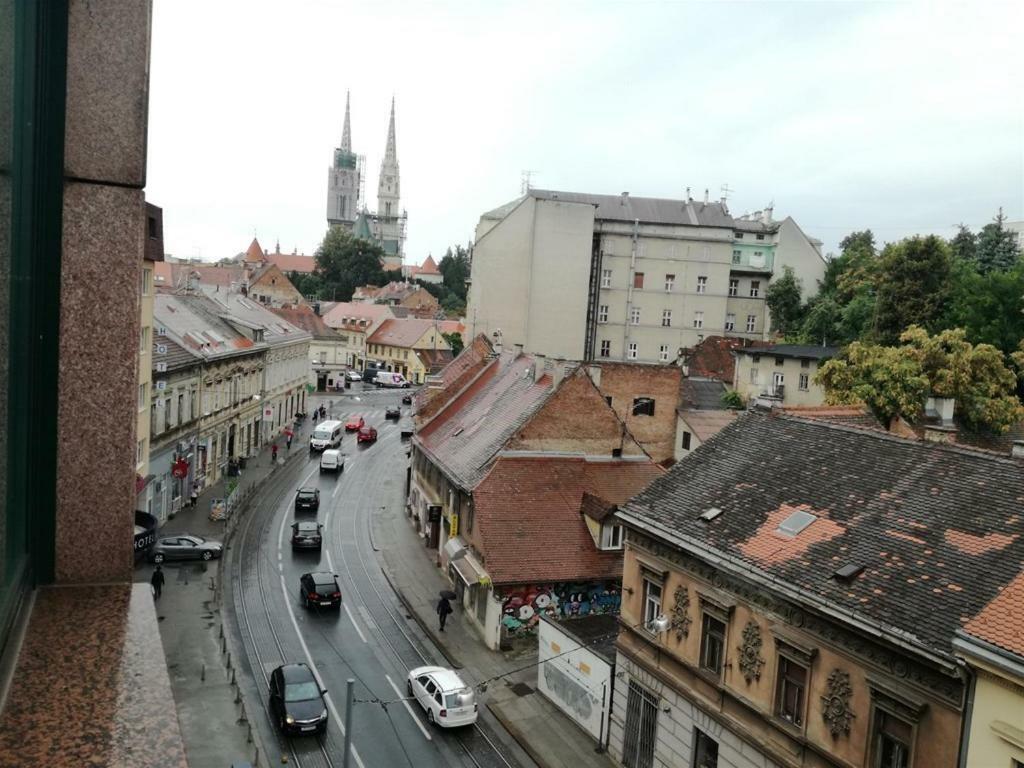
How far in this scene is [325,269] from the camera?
463 ft

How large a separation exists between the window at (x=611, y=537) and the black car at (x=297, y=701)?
34.6 feet

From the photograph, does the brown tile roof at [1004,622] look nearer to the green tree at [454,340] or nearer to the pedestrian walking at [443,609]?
the pedestrian walking at [443,609]

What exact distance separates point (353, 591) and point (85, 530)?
2698cm

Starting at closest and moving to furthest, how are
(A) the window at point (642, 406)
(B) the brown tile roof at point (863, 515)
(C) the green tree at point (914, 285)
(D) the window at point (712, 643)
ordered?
(B) the brown tile roof at point (863, 515)
(D) the window at point (712, 643)
(A) the window at point (642, 406)
(C) the green tree at point (914, 285)

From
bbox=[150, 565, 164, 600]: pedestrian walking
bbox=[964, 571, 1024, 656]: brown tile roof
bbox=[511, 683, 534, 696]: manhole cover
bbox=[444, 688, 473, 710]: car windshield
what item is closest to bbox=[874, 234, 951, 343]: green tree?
bbox=[511, 683, 534, 696]: manhole cover

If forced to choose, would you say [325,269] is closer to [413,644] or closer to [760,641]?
[413,644]

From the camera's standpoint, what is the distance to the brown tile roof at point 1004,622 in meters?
11.5

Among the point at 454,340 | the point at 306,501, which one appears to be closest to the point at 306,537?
the point at 306,501

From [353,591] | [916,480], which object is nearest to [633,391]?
[353,591]

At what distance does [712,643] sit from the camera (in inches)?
714

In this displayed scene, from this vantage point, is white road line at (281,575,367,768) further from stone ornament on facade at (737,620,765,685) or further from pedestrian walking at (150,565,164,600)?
stone ornament on facade at (737,620,765,685)

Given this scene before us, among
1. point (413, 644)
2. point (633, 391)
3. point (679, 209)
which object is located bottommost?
point (413, 644)

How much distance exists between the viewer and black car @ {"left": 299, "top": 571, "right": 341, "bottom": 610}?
2853 cm

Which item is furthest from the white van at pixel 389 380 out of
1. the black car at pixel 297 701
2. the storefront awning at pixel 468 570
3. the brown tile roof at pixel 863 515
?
the brown tile roof at pixel 863 515
